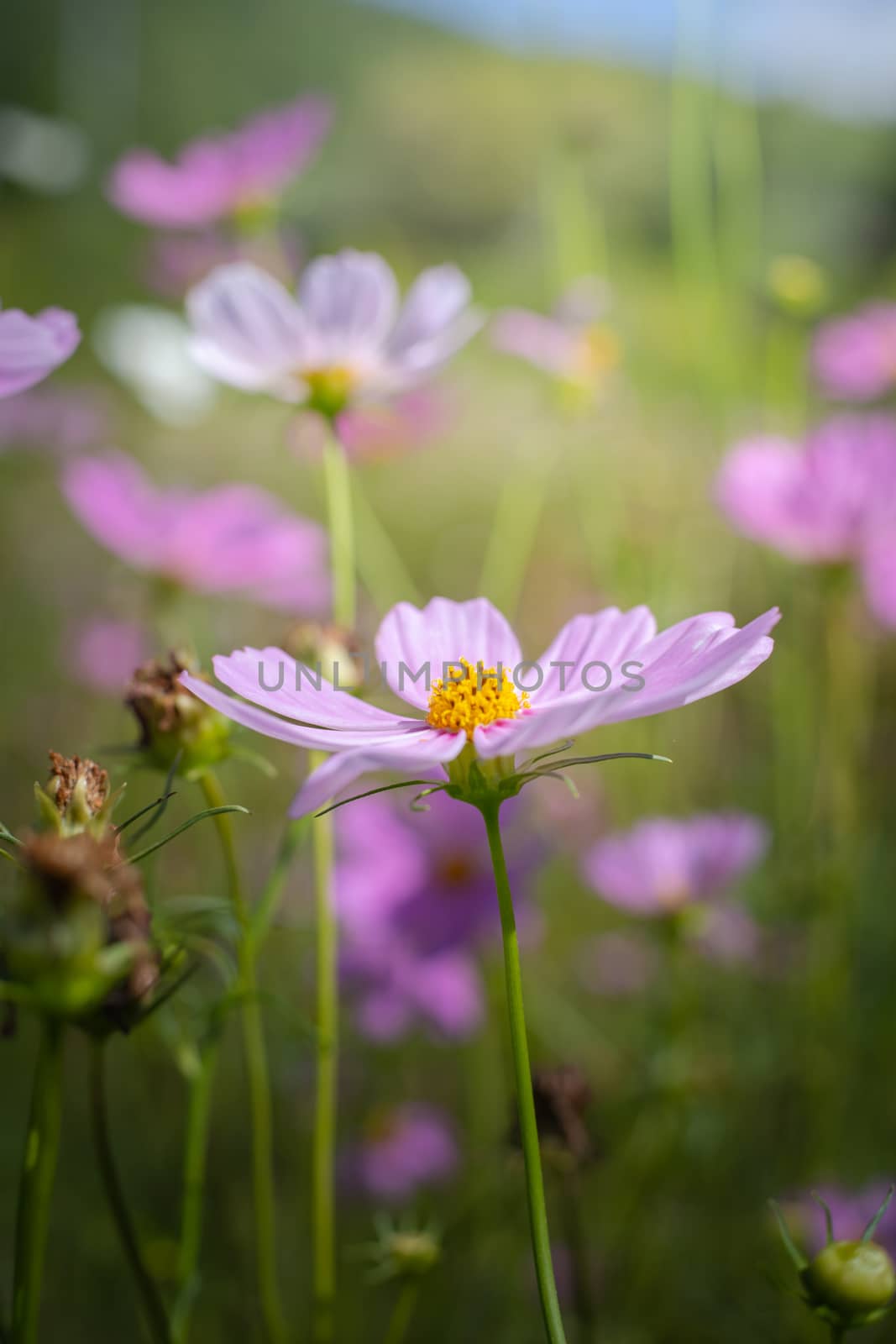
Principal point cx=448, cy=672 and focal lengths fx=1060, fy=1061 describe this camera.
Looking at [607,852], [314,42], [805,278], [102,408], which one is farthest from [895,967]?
[314,42]

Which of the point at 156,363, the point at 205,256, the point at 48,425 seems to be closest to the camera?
the point at 205,256

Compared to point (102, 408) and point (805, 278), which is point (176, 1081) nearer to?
point (805, 278)

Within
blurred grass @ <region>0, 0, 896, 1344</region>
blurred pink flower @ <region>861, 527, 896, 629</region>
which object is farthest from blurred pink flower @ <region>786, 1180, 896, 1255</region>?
blurred pink flower @ <region>861, 527, 896, 629</region>

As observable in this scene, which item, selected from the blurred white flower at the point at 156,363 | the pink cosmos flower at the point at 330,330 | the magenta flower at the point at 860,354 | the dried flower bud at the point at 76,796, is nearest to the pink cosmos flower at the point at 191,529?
the pink cosmos flower at the point at 330,330

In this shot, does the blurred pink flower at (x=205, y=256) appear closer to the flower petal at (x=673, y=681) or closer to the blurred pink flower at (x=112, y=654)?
the blurred pink flower at (x=112, y=654)

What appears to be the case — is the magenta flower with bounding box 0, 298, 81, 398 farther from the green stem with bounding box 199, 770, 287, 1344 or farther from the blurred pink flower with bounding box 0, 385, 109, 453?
the blurred pink flower with bounding box 0, 385, 109, 453

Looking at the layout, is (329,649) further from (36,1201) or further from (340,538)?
(36,1201)

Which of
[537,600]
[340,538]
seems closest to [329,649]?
[340,538]
